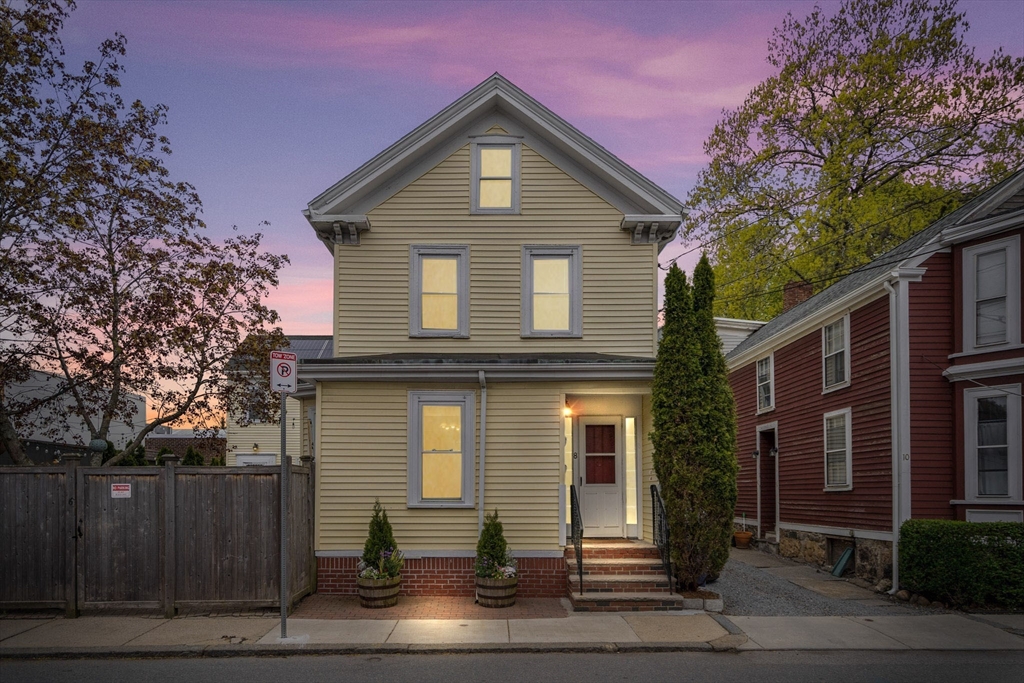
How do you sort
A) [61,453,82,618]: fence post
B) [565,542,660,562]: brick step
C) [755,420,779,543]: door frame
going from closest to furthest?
[61,453,82,618]: fence post → [565,542,660,562]: brick step → [755,420,779,543]: door frame

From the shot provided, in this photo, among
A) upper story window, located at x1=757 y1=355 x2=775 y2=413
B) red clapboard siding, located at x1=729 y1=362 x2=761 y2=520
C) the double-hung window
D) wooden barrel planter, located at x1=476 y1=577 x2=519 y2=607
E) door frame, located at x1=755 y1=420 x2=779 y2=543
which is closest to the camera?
wooden barrel planter, located at x1=476 y1=577 x2=519 y2=607

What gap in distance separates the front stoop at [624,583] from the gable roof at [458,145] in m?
5.62

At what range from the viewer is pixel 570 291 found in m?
13.4

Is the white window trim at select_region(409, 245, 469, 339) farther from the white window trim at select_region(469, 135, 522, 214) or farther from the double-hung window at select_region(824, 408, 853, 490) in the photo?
the double-hung window at select_region(824, 408, 853, 490)

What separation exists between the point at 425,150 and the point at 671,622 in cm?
858

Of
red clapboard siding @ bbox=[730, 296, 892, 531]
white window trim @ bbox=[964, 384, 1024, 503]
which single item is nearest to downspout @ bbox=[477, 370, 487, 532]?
red clapboard siding @ bbox=[730, 296, 892, 531]

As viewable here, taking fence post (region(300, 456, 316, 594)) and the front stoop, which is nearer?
the front stoop

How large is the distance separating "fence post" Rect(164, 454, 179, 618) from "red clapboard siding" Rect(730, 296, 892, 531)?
37.7 feet

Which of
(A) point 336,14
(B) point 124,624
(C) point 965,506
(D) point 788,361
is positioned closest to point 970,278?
(C) point 965,506

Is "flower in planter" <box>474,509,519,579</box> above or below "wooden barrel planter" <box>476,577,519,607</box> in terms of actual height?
above

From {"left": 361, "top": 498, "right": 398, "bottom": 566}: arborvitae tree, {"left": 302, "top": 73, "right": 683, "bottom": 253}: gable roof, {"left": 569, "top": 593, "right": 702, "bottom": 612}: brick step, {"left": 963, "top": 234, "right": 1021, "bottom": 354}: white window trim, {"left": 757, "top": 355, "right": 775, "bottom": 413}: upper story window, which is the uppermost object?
{"left": 302, "top": 73, "right": 683, "bottom": 253}: gable roof

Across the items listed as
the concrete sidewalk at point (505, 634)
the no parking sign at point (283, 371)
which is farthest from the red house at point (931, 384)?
the no parking sign at point (283, 371)

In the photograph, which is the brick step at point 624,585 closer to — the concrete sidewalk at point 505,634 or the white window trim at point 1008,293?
the concrete sidewalk at point 505,634

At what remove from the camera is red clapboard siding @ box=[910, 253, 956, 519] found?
12758 mm
